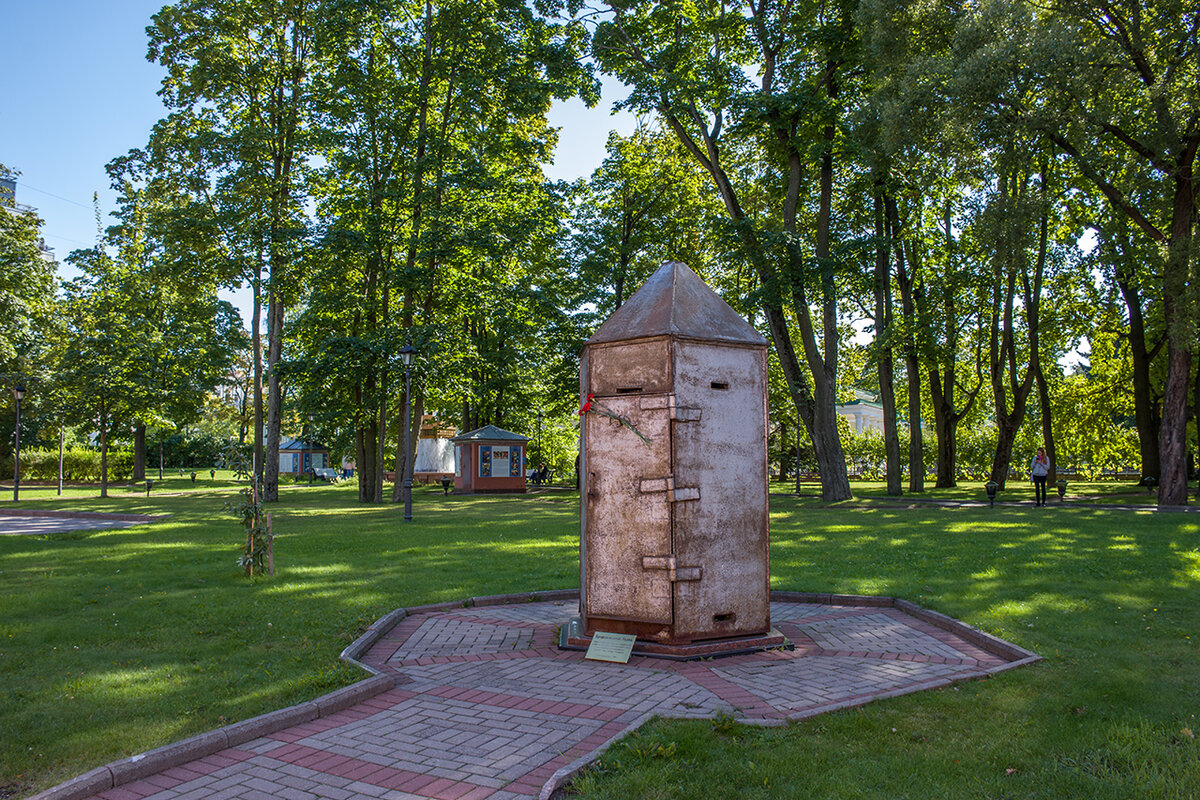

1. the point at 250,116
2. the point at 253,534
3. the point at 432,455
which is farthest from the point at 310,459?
the point at 253,534

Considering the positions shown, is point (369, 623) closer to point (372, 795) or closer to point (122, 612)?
point (122, 612)

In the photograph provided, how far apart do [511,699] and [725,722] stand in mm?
1622

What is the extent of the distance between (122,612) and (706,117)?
21.6 m

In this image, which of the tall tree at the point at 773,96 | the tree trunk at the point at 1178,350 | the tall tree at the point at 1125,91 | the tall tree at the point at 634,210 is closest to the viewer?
the tall tree at the point at 1125,91

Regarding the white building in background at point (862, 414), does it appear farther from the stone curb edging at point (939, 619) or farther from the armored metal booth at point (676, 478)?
the armored metal booth at point (676, 478)

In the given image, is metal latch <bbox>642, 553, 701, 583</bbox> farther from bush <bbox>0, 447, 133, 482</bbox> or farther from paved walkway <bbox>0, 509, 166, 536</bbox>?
bush <bbox>0, 447, 133, 482</bbox>

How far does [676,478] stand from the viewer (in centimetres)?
645

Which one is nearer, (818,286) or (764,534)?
(764,534)

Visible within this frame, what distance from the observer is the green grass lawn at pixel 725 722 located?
3.89 metres

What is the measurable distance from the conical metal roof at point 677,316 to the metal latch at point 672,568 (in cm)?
194

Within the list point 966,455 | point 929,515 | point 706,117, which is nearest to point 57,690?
point 929,515

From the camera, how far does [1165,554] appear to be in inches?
436

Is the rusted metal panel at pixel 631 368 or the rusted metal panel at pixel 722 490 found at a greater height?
the rusted metal panel at pixel 631 368

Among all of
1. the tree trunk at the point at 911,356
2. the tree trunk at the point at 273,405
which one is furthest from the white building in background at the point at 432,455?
the tree trunk at the point at 911,356
